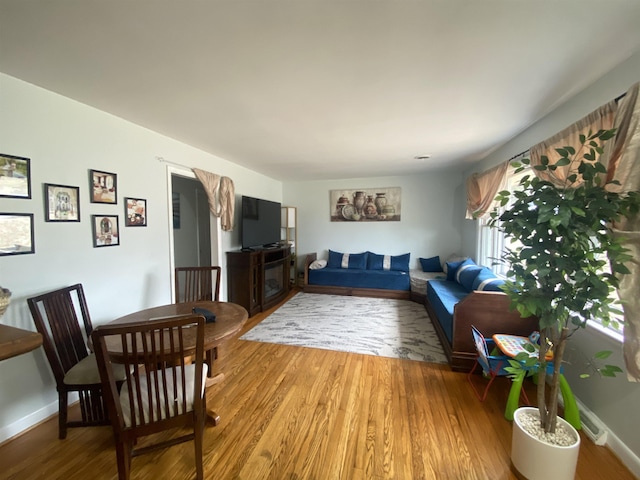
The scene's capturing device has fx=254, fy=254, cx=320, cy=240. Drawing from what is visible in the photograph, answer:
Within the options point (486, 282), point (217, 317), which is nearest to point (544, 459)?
point (486, 282)

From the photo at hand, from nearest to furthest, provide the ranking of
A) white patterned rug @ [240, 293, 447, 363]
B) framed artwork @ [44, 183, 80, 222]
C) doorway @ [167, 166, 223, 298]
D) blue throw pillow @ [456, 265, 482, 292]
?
framed artwork @ [44, 183, 80, 222]
white patterned rug @ [240, 293, 447, 363]
blue throw pillow @ [456, 265, 482, 292]
doorway @ [167, 166, 223, 298]

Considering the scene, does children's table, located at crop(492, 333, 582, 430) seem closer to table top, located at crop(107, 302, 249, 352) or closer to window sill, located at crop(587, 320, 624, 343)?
window sill, located at crop(587, 320, 624, 343)

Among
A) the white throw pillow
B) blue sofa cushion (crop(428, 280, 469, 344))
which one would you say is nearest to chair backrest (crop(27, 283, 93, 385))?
blue sofa cushion (crop(428, 280, 469, 344))

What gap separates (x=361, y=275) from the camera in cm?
482

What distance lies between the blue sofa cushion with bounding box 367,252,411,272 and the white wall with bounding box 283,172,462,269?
7.9 inches

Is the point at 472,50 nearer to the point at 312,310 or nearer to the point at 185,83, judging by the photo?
the point at 185,83

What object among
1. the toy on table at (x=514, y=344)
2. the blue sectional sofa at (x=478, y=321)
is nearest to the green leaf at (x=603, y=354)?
the toy on table at (x=514, y=344)

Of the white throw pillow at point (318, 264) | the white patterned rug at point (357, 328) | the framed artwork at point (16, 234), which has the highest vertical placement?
the framed artwork at point (16, 234)

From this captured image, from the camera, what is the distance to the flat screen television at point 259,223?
12.9ft

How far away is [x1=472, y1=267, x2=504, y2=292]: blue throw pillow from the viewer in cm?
260

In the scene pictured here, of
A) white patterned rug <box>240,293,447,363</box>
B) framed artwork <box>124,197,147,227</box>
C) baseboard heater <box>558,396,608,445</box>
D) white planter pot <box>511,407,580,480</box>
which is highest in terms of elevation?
framed artwork <box>124,197,147,227</box>

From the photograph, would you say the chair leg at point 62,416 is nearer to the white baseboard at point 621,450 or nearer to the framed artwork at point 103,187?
the framed artwork at point 103,187

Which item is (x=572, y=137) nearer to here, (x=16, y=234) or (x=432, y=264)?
(x=432, y=264)

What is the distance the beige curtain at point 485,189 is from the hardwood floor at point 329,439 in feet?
6.99
